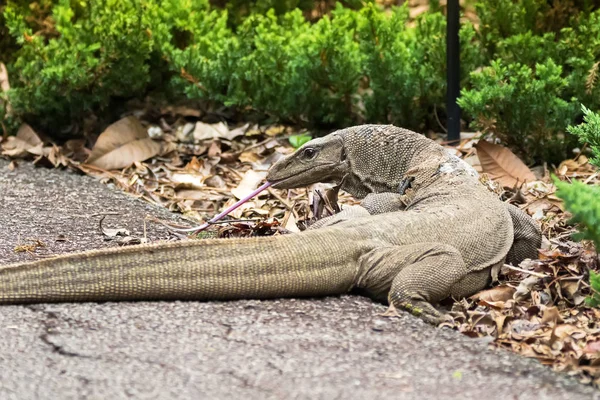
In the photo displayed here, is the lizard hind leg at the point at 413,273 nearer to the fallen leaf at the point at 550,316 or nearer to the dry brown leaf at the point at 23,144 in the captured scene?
the fallen leaf at the point at 550,316

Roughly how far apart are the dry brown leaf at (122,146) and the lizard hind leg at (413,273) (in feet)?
10.3

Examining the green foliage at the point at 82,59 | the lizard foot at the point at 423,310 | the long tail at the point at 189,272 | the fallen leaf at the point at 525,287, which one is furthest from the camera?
the green foliage at the point at 82,59

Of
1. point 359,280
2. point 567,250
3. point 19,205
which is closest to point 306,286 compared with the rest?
point 359,280

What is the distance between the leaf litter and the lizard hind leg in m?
0.12

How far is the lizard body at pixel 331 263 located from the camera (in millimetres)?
3369

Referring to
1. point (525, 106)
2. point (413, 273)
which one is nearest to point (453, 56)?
point (525, 106)

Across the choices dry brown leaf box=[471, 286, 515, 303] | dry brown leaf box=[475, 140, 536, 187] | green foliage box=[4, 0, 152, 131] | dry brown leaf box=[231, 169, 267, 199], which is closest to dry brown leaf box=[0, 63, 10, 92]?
green foliage box=[4, 0, 152, 131]

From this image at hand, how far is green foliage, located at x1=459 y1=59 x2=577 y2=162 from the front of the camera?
5.60m

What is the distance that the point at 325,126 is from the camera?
6852 mm

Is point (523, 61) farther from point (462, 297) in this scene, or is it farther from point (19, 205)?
point (19, 205)

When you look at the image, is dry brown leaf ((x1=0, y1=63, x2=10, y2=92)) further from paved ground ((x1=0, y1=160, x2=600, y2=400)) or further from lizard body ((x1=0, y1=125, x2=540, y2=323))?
paved ground ((x1=0, y1=160, x2=600, y2=400))

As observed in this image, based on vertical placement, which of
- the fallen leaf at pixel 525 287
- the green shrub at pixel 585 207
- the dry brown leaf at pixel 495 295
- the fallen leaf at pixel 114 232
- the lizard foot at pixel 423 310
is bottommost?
the fallen leaf at pixel 114 232

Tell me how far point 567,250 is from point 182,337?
1.94 m

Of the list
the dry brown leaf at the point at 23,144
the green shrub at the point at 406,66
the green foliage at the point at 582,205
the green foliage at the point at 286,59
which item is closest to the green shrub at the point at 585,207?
the green foliage at the point at 582,205
